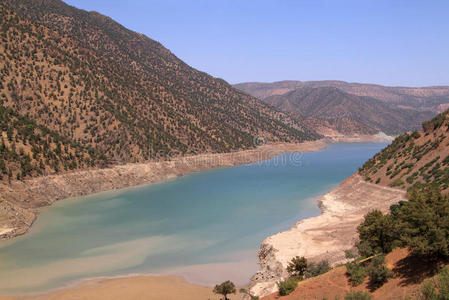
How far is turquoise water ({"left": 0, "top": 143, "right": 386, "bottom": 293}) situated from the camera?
2873 centimetres

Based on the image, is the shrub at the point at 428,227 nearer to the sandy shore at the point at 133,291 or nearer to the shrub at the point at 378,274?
the shrub at the point at 378,274

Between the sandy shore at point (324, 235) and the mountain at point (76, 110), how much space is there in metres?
39.8

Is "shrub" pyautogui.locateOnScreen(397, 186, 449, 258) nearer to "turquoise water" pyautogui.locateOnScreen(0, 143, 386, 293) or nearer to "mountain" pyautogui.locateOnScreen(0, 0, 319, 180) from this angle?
"turquoise water" pyautogui.locateOnScreen(0, 143, 386, 293)

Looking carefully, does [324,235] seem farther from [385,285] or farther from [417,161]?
[417,161]

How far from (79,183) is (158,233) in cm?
2883

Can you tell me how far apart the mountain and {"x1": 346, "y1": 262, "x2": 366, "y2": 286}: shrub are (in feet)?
162

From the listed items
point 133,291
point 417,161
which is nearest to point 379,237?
point 133,291

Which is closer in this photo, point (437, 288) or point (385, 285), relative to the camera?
point (437, 288)

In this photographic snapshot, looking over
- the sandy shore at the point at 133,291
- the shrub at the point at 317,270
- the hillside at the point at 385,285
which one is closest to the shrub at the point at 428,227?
the hillside at the point at 385,285

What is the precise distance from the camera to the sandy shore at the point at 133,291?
24.2 meters

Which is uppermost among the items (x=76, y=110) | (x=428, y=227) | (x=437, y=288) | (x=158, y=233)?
(x=76, y=110)

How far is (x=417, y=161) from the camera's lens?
1873 inches

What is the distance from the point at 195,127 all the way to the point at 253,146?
2322 centimetres

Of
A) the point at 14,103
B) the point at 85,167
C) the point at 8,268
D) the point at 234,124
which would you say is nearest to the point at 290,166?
the point at 234,124
